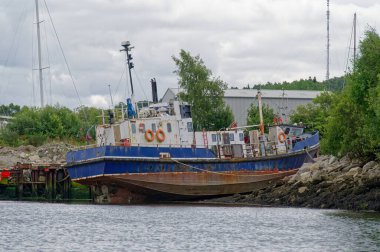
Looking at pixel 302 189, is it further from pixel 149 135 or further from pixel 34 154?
pixel 34 154

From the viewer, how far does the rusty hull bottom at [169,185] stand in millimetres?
54062

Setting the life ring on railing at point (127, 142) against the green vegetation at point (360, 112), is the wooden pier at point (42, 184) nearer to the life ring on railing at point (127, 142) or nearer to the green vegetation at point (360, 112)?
the life ring on railing at point (127, 142)

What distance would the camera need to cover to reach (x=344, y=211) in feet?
145

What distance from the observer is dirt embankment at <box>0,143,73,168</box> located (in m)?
76.1

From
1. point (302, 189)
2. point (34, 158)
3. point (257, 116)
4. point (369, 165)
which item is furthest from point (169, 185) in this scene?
point (257, 116)

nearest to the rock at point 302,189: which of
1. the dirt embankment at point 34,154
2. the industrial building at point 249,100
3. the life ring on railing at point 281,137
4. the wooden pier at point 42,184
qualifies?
the life ring on railing at point 281,137

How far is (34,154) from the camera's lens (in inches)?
3105

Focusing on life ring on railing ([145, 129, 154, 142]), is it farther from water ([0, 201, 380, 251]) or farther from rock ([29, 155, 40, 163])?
rock ([29, 155, 40, 163])

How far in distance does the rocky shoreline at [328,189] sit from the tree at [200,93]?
23886 millimetres

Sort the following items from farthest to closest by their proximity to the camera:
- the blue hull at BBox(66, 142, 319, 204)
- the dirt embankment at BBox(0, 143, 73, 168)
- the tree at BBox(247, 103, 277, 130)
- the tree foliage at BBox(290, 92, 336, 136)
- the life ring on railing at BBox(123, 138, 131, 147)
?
the tree at BBox(247, 103, 277, 130), the tree foliage at BBox(290, 92, 336, 136), the dirt embankment at BBox(0, 143, 73, 168), the life ring on railing at BBox(123, 138, 131, 147), the blue hull at BBox(66, 142, 319, 204)

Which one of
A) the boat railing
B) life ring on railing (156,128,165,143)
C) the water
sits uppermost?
life ring on railing (156,128,165,143)

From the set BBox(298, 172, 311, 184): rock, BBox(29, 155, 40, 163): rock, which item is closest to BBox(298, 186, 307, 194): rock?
BBox(298, 172, 311, 184): rock

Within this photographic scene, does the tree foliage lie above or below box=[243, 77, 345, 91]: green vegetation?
below

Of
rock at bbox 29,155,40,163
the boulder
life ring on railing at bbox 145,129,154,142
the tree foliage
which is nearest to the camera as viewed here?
the boulder
